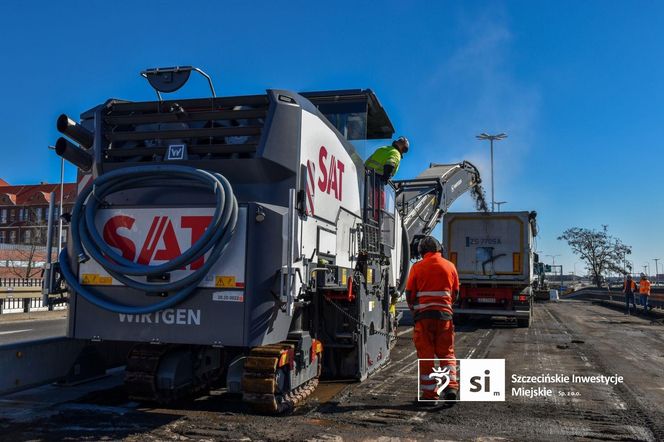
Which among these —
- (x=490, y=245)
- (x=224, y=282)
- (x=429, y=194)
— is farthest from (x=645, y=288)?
(x=224, y=282)

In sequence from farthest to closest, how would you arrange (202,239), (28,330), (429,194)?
(429,194)
(28,330)
(202,239)

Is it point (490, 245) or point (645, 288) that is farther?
point (645, 288)

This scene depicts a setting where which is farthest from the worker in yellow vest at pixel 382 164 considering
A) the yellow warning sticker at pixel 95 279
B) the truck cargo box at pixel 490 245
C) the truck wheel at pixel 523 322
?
the truck wheel at pixel 523 322

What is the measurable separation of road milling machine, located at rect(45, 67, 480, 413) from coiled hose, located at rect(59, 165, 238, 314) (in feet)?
0.04

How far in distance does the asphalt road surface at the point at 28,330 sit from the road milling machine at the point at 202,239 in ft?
21.1

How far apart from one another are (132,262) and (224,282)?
88cm

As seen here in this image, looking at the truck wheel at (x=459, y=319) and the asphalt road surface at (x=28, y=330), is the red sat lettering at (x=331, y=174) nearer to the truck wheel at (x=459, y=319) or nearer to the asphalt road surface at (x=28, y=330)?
the asphalt road surface at (x=28, y=330)

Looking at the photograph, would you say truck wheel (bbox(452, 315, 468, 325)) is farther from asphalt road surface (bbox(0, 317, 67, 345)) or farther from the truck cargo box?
asphalt road surface (bbox(0, 317, 67, 345))

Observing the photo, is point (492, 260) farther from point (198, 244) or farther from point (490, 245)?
point (198, 244)

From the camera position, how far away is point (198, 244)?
4727 mm

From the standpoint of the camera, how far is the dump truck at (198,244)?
16.0ft

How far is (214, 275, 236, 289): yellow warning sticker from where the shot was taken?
4.84 metres

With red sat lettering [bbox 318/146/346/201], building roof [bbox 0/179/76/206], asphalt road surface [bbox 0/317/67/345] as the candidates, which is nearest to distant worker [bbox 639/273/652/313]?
red sat lettering [bbox 318/146/346/201]

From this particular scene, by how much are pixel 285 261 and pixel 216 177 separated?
964 mm
